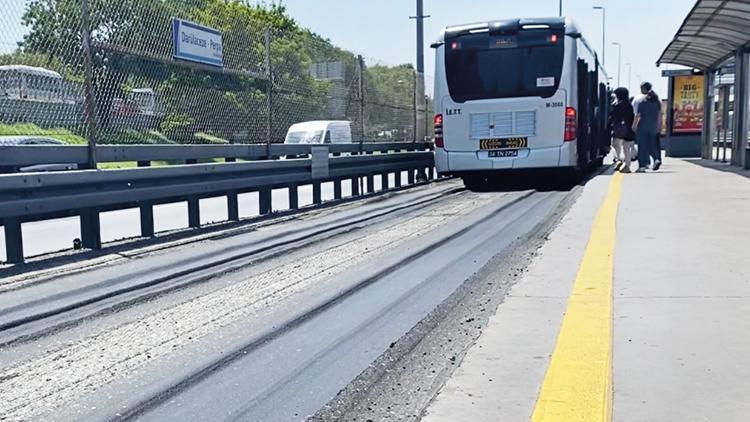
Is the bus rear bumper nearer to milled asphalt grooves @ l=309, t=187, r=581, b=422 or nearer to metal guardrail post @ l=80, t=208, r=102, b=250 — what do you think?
metal guardrail post @ l=80, t=208, r=102, b=250

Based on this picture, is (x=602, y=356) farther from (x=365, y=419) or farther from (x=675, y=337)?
(x=365, y=419)

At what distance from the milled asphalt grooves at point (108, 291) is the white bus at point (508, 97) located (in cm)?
583

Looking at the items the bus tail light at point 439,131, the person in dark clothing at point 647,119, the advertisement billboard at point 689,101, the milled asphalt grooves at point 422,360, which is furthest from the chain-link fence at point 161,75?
the advertisement billboard at point 689,101

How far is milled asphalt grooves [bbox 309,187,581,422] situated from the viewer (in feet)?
10.1

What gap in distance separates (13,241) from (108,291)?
68.1 inches

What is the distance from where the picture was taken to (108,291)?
550 centimetres

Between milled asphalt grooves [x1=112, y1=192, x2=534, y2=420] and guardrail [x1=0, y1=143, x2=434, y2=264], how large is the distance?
3.08m

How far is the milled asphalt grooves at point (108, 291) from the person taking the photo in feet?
15.2

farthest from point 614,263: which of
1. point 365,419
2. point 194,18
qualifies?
point 194,18

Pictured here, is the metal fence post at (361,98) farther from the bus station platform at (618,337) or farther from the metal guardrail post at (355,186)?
the bus station platform at (618,337)

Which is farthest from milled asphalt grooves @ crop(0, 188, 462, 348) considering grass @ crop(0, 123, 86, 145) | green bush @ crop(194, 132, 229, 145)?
green bush @ crop(194, 132, 229, 145)

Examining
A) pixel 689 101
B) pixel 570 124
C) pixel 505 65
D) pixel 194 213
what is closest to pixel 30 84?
pixel 194 213

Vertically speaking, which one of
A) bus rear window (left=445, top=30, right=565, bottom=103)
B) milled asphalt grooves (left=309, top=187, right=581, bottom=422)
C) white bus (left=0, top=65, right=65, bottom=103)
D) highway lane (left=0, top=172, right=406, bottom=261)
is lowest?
highway lane (left=0, top=172, right=406, bottom=261)

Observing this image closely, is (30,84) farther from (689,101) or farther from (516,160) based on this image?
(689,101)
